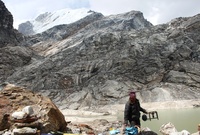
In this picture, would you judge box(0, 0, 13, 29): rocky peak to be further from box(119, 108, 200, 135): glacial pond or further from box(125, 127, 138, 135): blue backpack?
box(125, 127, 138, 135): blue backpack

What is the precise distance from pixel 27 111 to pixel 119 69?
70.1m

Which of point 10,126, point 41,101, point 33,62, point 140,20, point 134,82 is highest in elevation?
point 140,20

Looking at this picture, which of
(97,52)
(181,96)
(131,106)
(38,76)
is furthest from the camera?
(97,52)

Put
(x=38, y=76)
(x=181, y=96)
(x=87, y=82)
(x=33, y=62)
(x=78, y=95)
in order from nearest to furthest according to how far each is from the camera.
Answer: (x=181, y=96)
(x=78, y=95)
(x=87, y=82)
(x=38, y=76)
(x=33, y=62)

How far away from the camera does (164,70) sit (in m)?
81.4

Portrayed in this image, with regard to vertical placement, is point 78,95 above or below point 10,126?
above

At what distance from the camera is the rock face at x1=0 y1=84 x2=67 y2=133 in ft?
43.1

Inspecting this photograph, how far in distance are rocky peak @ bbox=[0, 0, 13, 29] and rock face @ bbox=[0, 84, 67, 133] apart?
110 meters

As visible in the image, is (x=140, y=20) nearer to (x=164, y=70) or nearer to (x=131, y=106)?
(x=164, y=70)

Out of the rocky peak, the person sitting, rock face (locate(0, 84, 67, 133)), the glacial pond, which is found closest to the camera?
the person sitting

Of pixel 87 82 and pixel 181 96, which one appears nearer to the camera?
pixel 181 96

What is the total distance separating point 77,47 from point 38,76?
20.5 meters

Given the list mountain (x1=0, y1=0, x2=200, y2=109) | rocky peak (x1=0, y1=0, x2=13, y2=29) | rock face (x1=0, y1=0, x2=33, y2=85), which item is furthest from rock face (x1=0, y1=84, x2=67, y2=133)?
rocky peak (x1=0, y1=0, x2=13, y2=29)

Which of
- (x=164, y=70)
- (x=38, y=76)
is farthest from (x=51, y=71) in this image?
(x=164, y=70)
